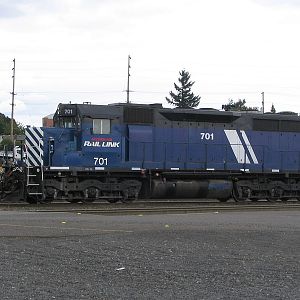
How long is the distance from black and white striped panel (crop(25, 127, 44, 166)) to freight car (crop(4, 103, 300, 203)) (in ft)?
0.12

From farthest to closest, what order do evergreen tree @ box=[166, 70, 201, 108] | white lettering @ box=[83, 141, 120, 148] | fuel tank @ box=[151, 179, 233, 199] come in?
evergreen tree @ box=[166, 70, 201, 108], fuel tank @ box=[151, 179, 233, 199], white lettering @ box=[83, 141, 120, 148]

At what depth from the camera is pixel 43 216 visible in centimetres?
1437

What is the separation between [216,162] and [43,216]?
32.5 feet

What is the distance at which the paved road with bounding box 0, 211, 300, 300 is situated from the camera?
6.21 metres

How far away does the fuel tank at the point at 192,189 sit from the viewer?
2128cm

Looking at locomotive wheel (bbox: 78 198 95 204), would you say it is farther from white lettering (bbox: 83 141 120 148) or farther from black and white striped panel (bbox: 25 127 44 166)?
black and white striped panel (bbox: 25 127 44 166)

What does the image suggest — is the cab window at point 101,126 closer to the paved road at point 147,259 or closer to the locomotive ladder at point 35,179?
the locomotive ladder at point 35,179

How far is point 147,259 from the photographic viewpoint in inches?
320

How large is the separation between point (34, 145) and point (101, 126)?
8.73 feet

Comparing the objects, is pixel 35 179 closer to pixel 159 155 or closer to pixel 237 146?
pixel 159 155

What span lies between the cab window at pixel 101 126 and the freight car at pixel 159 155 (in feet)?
0.13

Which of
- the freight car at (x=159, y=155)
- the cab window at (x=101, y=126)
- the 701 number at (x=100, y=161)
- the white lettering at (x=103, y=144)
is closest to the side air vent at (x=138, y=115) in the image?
the freight car at (x=159, y=155)

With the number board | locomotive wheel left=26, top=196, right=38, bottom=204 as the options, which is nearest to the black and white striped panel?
the number board

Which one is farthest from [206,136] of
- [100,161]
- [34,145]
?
[34,145]
